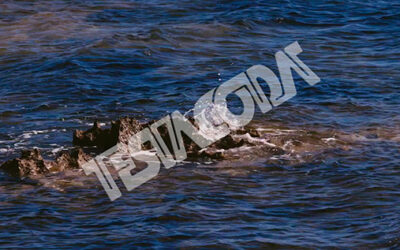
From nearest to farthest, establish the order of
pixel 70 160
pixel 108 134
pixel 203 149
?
pixel 70 160 → pixel 203 149 → pixel 108 134

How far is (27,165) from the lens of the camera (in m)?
8.04

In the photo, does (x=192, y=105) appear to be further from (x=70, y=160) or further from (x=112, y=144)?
(x=70, y=160)

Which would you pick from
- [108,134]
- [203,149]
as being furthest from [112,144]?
[203,149]

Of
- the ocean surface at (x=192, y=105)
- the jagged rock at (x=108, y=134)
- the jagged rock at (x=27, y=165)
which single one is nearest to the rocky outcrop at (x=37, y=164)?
the jagged rock at (x=27, y=165)

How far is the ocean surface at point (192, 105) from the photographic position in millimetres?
6844

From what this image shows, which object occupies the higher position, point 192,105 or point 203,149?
point 192,105

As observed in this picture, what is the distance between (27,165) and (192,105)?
9.76ft

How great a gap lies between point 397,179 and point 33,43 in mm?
7652

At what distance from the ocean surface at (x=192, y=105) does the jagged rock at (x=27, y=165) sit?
11 cm

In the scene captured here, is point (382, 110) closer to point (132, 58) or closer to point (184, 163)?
point (184, 163)

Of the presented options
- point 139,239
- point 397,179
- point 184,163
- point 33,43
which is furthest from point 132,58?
point 139,239

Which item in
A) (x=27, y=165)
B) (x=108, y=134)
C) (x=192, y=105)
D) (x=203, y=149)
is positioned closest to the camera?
(x=27, y=165)

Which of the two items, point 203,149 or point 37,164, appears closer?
point 37,164

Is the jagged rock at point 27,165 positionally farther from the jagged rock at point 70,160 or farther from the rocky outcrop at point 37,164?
the jagged rock at point 70,160
